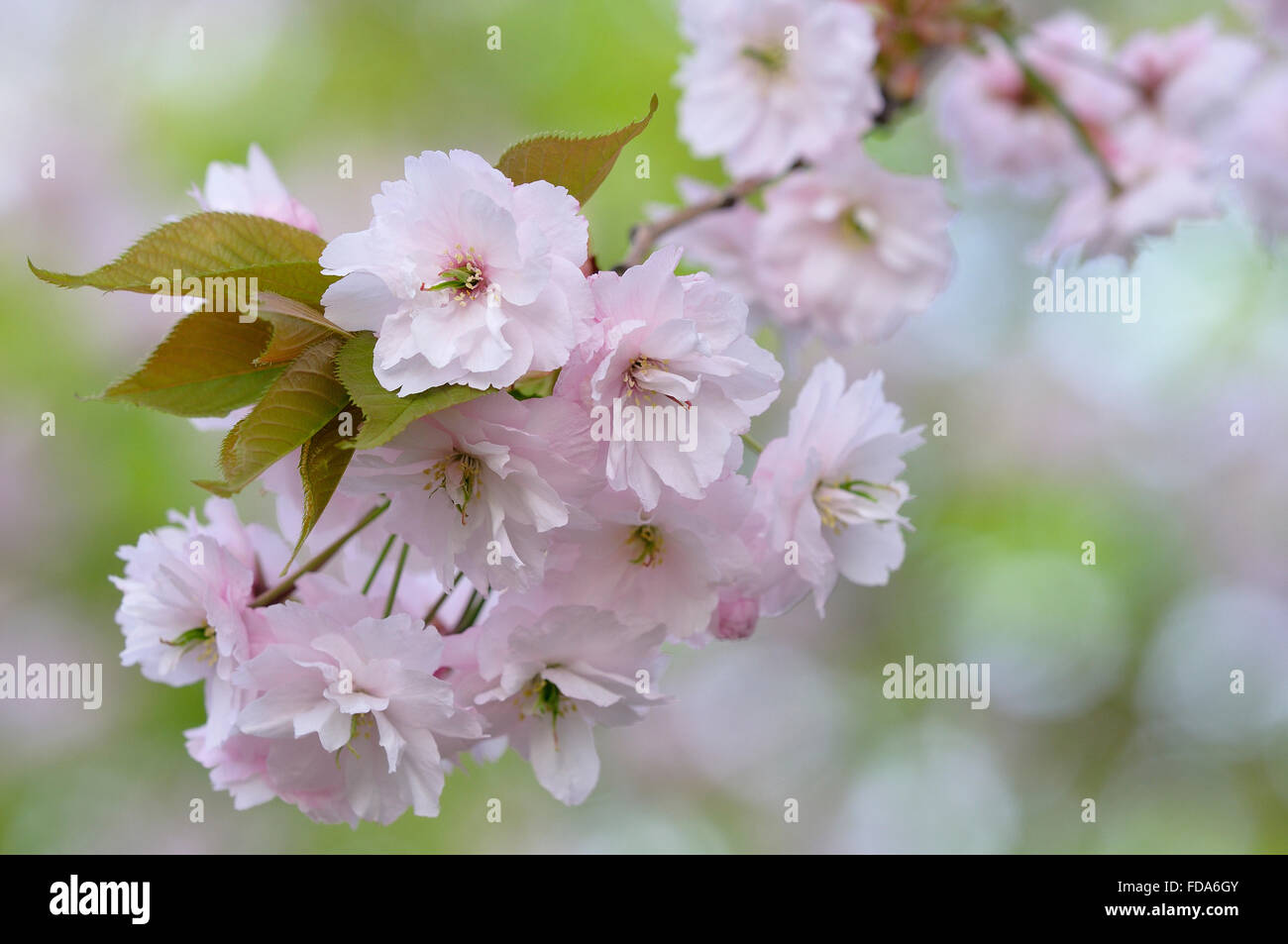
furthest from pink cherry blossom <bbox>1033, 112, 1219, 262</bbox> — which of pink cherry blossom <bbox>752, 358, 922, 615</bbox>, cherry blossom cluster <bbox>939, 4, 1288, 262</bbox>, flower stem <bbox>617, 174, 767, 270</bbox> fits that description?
pink cherry blossom <bbox>752, 358, 922, 615</bbox>

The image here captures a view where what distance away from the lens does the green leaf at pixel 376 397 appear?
0.67 m

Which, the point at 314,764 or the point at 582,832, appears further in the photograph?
the point at 582,832

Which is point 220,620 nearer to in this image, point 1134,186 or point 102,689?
point 1134,186

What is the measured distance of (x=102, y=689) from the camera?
289cm

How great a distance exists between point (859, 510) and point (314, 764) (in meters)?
0.49

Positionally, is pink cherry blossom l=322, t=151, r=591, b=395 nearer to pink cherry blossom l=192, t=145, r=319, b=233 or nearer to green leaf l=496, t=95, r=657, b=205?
green leaf l=496, t=95, r=657, b=205

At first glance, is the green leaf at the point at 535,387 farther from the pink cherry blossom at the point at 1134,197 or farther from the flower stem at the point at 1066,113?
the pink cherry blossom at the point at 1134,197

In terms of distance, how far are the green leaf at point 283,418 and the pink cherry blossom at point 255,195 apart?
0.23 meters

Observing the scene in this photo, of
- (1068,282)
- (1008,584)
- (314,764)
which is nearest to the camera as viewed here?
(314,764)

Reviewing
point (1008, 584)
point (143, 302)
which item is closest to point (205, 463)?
point (143, 302)

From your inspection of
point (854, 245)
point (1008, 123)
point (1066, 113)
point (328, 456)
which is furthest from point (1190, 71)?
point (328, 456)

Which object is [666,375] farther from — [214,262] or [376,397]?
[214,262]

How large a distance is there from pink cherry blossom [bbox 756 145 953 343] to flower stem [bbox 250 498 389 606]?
77 cm

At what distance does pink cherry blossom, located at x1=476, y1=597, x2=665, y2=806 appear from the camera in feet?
2.77
